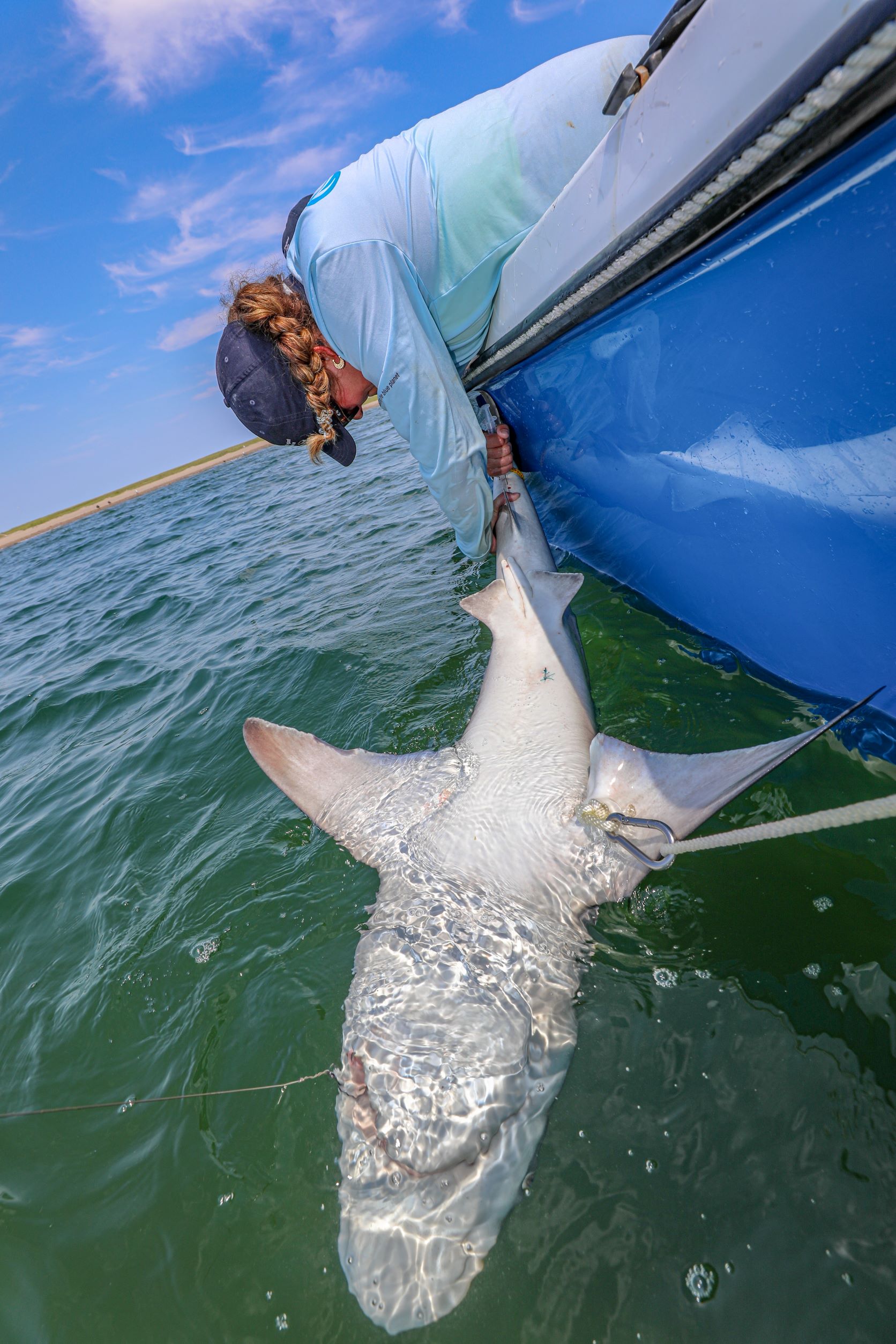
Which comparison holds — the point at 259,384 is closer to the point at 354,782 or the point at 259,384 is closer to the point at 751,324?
the point at 354,782

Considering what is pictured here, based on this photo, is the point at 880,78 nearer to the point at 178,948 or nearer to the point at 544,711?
the point at 544,711

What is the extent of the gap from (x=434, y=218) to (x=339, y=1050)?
10.8 ft

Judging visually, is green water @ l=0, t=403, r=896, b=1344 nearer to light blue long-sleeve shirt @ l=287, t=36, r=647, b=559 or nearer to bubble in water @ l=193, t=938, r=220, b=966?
bubble in water @ l=193, t=938, r=220, b=966

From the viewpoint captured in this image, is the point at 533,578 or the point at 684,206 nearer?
the point at 684,206

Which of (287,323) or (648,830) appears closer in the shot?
(648,830)

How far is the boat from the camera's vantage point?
155 cm

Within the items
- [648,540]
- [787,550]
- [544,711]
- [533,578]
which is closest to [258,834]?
[544,711]

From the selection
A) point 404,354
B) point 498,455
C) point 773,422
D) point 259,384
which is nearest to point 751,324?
point 773,422

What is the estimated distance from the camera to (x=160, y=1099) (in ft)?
8.40

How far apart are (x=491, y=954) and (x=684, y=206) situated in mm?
2371

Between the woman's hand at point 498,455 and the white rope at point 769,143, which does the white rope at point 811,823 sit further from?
the woman's hand at point 498,455

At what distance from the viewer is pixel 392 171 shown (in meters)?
2.79

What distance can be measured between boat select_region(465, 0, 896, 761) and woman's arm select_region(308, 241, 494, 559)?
54cm

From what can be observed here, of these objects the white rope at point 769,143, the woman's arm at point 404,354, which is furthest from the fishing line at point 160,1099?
the white rope at point 769,143
